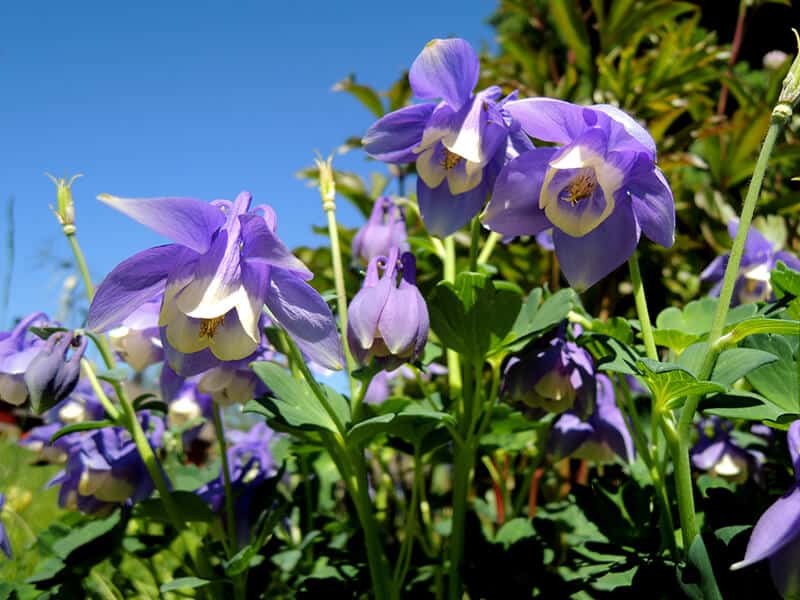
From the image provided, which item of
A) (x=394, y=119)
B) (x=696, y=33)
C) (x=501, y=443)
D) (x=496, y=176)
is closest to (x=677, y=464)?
(x=496, y=176)

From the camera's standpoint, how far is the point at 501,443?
4.99 ft

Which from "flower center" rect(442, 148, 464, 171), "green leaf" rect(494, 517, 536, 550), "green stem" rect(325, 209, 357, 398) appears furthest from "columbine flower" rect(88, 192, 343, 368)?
"green leaf" rect(494, 517, 536, 550)

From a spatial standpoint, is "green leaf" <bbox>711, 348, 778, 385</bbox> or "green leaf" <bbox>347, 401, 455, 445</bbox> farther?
"green leaf" <bbox>347, 401, 455, 445</bbox>

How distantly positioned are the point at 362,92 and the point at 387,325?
1773mm

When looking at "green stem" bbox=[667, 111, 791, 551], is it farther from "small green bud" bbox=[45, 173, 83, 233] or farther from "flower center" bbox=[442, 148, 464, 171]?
"small green bud" bbox=[45, 173, 83, 233]

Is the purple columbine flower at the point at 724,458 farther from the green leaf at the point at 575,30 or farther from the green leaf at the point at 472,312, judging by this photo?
the green leaf at the point at 575,30

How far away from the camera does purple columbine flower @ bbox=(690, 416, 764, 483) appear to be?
4.91 ft

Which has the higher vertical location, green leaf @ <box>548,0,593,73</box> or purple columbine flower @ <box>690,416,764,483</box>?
green leaf @ <box>548,0,593,73</box>

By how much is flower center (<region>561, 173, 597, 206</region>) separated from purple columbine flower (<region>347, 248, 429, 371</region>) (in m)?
0.25

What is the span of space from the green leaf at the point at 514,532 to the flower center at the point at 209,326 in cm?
78

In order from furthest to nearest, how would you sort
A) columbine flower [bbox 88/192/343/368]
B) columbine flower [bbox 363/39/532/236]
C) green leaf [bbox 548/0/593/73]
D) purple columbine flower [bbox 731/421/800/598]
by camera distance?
green leaf [bbox 548/0/593/73]
columbine flower [bbox 363/39/532/236]
columbine flower [bbox 88/192/343/368]
purple columbine flower [bbox 731/421/800/598]

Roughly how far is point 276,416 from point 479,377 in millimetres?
339

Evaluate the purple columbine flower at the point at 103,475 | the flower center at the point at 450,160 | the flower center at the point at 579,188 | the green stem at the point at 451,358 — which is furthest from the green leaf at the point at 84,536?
the flower center at the point at 579,188

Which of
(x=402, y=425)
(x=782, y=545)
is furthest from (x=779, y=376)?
(x=402, y=425)
